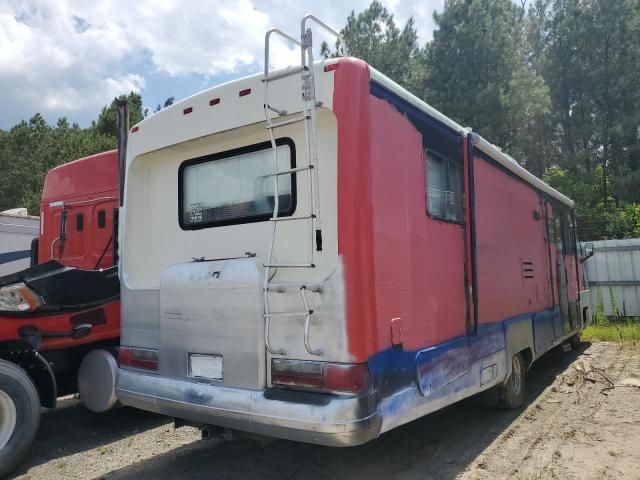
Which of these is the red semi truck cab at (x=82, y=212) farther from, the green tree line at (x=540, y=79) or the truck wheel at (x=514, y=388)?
the green tree line at (x=540, y=79)

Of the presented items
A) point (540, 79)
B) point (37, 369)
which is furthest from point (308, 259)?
point (540, 79)

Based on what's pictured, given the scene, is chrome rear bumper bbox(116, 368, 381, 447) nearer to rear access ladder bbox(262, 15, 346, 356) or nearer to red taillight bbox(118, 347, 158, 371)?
red taillight bbox(118, 347, 158, 371)

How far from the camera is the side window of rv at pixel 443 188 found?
153 inches

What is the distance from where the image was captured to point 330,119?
10.6 ft

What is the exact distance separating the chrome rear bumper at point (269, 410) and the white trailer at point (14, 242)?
6.58 meters

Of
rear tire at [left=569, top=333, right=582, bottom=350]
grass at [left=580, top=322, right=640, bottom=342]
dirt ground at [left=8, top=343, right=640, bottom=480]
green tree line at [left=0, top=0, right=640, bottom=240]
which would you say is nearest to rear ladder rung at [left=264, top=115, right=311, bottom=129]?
dirt ground at [left=8, top=343, right=640, bottom=480]

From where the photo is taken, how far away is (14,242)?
9.24 metres

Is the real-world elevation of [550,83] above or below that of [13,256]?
above

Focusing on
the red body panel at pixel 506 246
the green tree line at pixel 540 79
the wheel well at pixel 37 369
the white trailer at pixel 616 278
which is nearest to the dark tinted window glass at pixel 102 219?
the wheel well at pixel 37 369

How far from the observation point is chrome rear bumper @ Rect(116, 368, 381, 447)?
286 centimetres

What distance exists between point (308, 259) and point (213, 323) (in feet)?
2.60

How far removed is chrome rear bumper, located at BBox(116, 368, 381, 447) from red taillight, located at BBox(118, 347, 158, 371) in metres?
0.11

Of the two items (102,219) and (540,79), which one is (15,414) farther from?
(540,79)

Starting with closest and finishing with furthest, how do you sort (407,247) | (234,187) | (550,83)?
1. (407,247)
2. (234,187)
3. (550,83)
